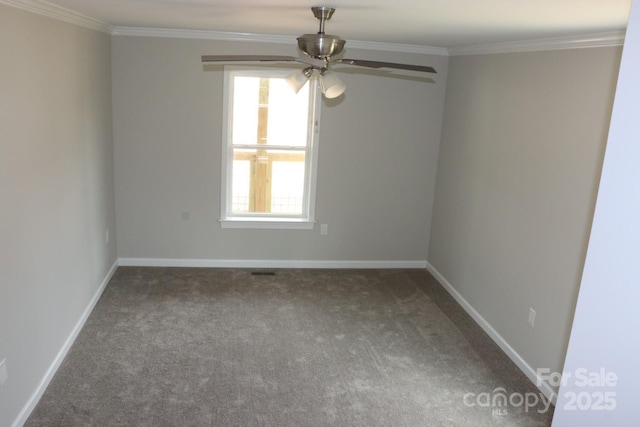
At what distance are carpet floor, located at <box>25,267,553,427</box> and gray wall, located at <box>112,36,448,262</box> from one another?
0.48 metres

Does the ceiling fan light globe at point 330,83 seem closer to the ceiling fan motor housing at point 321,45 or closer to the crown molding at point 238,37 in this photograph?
the ceiling fan motor housing at point 321,45

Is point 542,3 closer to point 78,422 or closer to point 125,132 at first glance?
point 78,422

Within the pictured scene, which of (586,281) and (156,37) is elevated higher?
(156,37)

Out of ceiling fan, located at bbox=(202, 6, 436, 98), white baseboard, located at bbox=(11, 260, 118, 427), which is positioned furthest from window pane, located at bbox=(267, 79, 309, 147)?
ceiling fan, located at bbox=(202, 6, 436, 98)

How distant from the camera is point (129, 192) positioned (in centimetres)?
543

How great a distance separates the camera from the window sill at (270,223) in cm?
565

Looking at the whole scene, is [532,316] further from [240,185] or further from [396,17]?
[240,185]

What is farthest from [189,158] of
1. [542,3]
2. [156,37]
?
[542,3]

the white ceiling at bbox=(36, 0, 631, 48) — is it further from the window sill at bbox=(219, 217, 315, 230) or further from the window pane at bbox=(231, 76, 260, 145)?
the window sill at bbox=(219, 217, 315, 230)

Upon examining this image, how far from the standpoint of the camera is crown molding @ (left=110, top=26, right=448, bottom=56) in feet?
16.5

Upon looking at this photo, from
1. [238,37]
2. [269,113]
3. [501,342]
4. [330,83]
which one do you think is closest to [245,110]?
[269,113]

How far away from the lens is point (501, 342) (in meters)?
4.32

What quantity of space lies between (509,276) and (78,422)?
314 cm

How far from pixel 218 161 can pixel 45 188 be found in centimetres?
222
